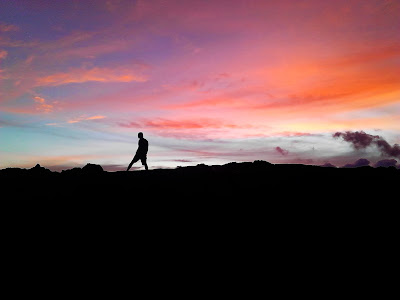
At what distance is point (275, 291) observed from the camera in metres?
8.28

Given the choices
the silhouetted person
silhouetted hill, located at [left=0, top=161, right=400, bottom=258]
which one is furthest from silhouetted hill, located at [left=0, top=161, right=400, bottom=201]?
the silhouetted person

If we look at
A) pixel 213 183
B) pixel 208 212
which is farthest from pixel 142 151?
pixel 208 212

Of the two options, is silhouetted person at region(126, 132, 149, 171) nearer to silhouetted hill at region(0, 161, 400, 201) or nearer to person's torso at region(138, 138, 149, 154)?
person's torso at region(138, 138, 149, 154)

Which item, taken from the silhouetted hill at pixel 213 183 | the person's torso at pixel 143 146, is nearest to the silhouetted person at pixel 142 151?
the person's torso at pixel 143 146

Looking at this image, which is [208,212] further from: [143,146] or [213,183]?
[143,146]

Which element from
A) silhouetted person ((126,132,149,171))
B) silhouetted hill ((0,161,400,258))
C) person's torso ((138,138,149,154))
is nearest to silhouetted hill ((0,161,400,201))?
silhouetted hill ((0,161,400,258))

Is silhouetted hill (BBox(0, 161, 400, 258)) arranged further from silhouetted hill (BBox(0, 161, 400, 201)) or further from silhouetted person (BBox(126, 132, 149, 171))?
silhouetted person (BBox(126, 132, 149, 171))

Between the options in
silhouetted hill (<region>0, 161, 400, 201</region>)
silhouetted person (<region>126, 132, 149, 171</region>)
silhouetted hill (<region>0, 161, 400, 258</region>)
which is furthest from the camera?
silhouetted person (<region>126, 132, 149, 171</region>)

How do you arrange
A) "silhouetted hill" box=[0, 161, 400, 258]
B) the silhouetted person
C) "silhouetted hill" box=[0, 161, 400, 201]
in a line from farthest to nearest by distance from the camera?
the silhouetted person
"silhouetted hill" box=[0, 161, 400, 201]
"silhouetted hill" box=[0, 161, 400, 258]

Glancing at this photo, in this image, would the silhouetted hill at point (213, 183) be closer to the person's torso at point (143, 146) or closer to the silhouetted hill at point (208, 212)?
the silhouetted hill at point (208, 212)

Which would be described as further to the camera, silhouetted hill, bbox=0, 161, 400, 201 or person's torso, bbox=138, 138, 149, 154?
person's torso, bbox=138, 138, 149, 154

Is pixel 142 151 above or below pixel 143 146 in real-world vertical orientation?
below

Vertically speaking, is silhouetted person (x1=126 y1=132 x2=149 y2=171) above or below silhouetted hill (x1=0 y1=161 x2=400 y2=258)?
above

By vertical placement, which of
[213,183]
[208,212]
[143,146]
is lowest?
[208,212]
